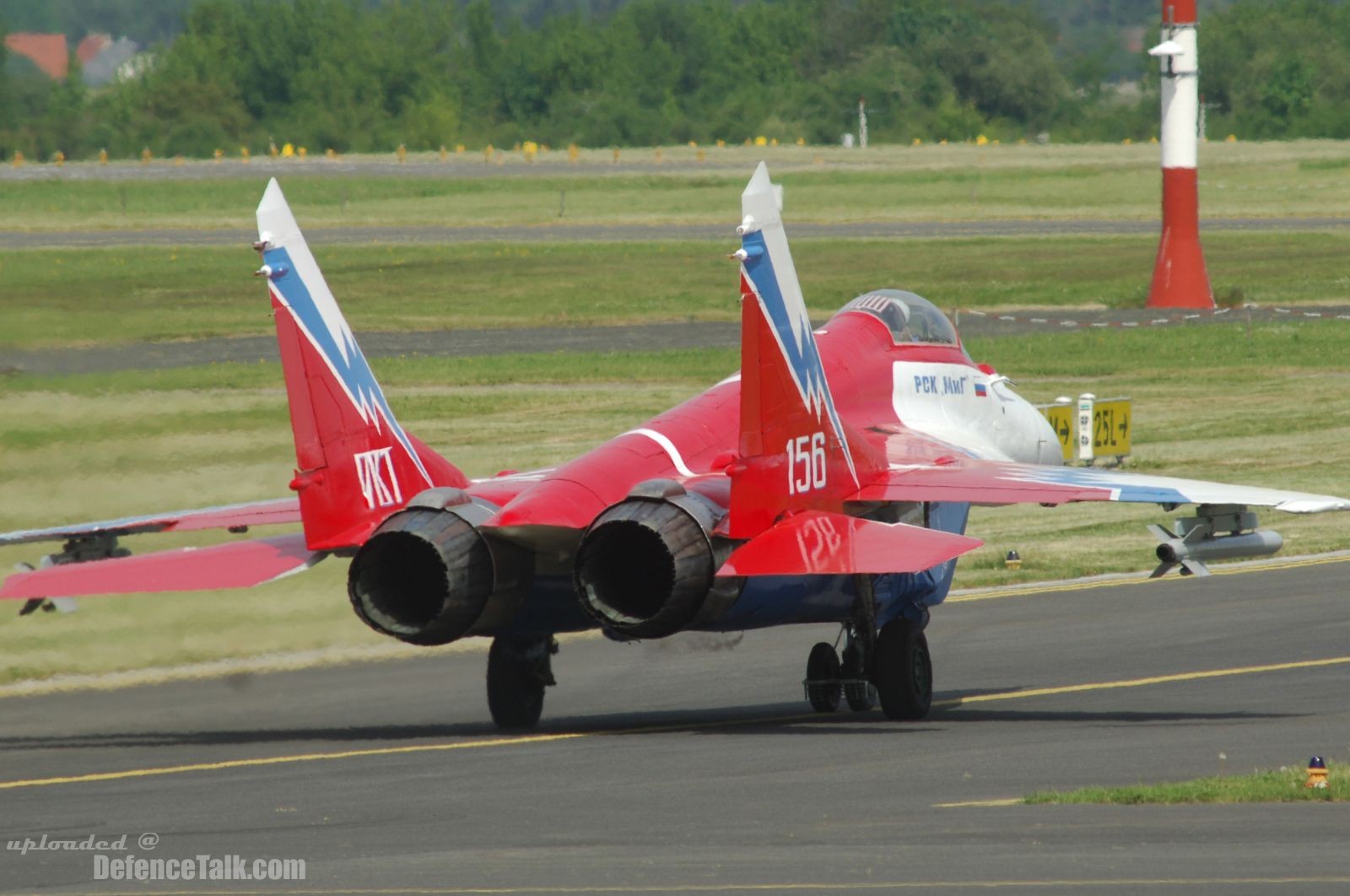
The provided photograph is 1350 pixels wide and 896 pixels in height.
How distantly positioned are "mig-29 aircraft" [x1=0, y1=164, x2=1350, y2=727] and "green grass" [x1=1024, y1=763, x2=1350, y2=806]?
7.21 feet

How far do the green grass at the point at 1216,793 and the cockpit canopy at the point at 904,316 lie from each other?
21.6ft

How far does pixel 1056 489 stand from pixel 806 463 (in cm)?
181

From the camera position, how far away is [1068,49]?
17125 centimetres

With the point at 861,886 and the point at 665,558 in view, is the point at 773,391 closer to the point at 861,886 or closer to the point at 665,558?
the point at 665,558

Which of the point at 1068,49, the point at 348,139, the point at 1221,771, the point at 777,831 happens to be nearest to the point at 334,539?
the point at 777,831

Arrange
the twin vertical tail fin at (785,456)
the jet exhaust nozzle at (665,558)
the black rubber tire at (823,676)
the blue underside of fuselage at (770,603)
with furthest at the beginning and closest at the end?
the black rubber tire at (823,676) < the blue underside of fuselage at (770,603) < the jet exhaust nozzle at (665,558) < the twin vertical tail fin at (785,456)

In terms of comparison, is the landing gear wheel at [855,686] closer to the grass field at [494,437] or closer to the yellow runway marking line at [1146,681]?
the yellow runway marking line at [1146,681]

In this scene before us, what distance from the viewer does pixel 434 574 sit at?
15102 mm

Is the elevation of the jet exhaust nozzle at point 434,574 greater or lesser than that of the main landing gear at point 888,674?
greater

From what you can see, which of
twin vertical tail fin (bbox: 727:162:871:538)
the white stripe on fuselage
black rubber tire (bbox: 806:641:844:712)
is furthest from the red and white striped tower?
twin vertical tail fin (bbox: 727:162:871:538)

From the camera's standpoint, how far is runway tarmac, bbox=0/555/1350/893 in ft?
34.9

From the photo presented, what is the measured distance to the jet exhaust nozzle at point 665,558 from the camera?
1452 cm

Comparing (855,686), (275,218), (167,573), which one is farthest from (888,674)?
(275,218)

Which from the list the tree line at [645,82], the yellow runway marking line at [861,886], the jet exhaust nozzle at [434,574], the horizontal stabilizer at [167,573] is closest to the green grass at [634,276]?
the horizontal stabilizer at [167,573]
